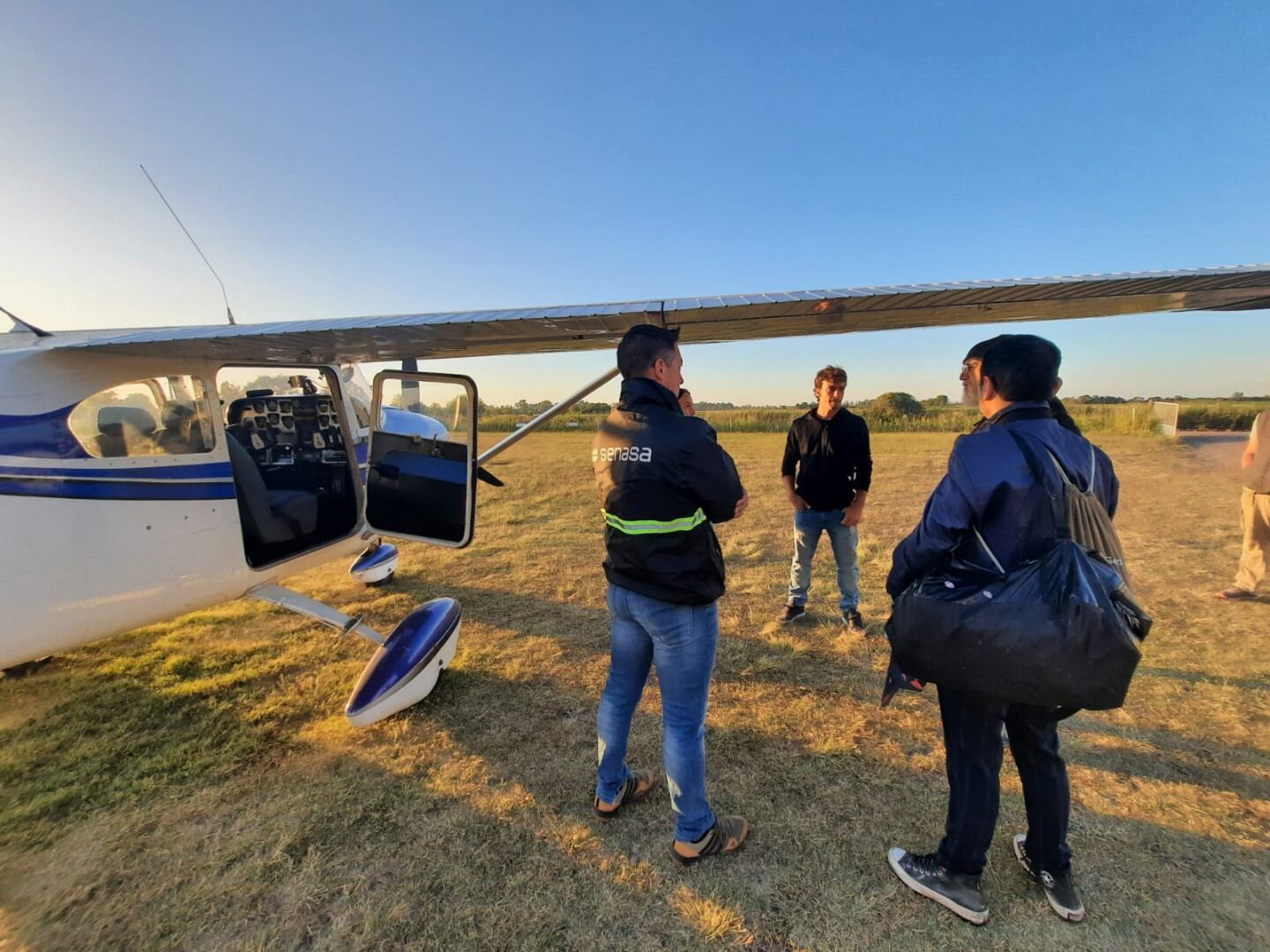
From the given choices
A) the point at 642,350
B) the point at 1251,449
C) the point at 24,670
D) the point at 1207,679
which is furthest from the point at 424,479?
the point at 1251,449

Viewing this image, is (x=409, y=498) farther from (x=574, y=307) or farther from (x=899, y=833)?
(x=899, y=833)

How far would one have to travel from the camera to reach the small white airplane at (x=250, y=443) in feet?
8.70

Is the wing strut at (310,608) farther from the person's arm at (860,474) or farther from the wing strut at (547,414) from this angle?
the person's arm at (860,474)

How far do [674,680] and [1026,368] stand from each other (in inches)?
65.5

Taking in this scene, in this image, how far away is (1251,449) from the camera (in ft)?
14.9

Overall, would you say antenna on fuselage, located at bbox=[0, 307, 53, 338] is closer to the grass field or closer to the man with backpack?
the grass field

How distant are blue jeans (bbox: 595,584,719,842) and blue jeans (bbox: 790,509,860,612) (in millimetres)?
2336

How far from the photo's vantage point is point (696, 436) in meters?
1.93

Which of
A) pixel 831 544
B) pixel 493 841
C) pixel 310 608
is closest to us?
pixel 493 841

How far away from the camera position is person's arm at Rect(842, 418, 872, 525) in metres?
3.95

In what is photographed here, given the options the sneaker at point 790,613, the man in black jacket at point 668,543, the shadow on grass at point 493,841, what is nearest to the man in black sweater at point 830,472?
the sneaker at point 790,613

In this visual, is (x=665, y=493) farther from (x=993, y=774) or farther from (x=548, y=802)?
(x=548, y=802)

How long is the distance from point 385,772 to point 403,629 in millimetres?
942

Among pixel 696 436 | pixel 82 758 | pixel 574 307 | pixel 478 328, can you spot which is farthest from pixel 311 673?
pixel 696 436
